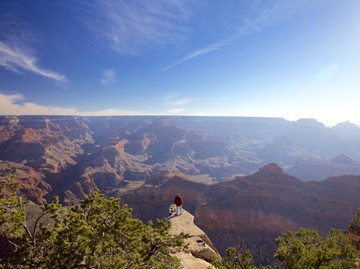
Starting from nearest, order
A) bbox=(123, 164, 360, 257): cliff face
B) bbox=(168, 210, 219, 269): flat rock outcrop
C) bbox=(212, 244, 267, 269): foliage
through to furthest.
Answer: bbox=(212, 244, 267, 269): foliage, bbox=(168, 210, 219, 269): flat rock outcrop, bbox=(123, 164, 360, 257): cliff face

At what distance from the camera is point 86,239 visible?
9508 millimetres

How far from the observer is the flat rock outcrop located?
18.2 meters

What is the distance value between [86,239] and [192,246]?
13879 millimetres

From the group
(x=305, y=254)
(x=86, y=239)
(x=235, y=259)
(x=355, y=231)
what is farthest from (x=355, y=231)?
(x=86, y=239)

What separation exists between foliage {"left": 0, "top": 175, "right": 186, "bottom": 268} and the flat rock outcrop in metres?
7.05

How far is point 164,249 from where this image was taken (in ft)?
37.9

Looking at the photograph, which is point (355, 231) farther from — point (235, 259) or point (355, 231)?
point (235, 259)

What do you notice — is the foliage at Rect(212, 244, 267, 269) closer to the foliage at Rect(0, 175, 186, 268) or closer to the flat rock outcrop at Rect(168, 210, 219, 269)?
the foliage at Rect(0, 175, 186, 268)

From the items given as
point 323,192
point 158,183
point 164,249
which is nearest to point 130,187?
point 158,183

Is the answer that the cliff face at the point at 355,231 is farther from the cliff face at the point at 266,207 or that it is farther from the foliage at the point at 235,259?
the cliff face at the point at 266,207

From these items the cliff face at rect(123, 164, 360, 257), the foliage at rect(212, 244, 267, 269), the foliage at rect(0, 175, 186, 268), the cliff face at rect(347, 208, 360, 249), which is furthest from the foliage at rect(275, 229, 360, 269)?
the cliff face at rect(123, 164, 360, 257)

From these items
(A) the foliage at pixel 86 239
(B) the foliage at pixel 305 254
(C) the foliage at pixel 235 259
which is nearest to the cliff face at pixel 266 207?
(B) the foliage at pixel 305 254

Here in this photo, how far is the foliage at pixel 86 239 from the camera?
31.7ft

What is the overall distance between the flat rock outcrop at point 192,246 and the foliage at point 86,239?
705 centimetres
